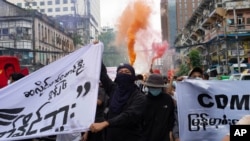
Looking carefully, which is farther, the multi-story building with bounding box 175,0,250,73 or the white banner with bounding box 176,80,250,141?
the multi-story building with bounding box 175,0,250,73

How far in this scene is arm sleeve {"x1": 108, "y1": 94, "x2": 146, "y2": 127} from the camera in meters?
4.00

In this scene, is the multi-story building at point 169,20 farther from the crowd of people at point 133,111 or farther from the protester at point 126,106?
the protester at point 126,106

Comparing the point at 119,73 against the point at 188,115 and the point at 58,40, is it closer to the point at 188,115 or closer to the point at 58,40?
the point at 188,115

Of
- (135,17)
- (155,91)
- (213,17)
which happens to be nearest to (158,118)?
(155,91)

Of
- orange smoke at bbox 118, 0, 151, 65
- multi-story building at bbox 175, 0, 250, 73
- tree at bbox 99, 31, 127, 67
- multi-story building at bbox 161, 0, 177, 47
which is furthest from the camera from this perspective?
multi-story building at bbox 161, 0, 177, 47

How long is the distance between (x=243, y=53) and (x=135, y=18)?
22.5 m

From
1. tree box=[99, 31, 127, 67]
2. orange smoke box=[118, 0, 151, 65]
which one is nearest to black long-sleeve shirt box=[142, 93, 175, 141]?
orange smoke box=[118, 0, 151, 65]

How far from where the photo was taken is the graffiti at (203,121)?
509cm

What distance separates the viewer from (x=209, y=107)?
5156mm

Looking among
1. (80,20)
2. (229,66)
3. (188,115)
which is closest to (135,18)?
(229,66)

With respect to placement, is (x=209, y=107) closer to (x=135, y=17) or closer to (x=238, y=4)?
(x=135, y=17)

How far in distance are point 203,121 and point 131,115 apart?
4.52 ft

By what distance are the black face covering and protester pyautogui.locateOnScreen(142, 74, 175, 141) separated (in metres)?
0.56

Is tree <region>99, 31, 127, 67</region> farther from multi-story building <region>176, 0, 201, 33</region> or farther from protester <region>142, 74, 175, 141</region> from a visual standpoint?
multi-story building <region>176, 0, 201, 33</region>
